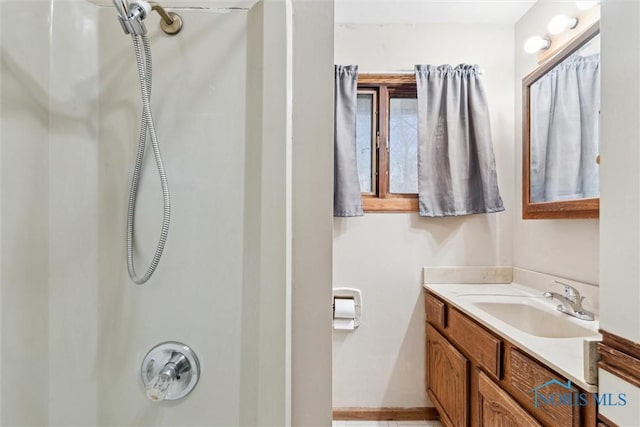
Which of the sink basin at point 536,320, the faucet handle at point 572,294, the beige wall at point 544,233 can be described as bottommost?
the sink basin at point 536,320

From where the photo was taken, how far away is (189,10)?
0.72m

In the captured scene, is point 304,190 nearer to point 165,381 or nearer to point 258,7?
point 258,7

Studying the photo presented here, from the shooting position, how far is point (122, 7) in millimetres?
604

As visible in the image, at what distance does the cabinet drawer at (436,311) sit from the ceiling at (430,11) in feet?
5.55

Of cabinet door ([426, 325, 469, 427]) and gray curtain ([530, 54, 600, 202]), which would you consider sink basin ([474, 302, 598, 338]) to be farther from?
gray curtain ([530, 54, 600, 202])

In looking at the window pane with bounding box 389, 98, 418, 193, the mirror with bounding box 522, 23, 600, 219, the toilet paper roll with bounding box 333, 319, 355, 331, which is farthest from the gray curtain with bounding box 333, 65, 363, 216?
the mirror with bounding box 522, 23, 600, 219

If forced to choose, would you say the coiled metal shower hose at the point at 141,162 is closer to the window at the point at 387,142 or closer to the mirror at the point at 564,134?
the window at the point at 387,142

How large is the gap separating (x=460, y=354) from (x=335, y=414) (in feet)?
3.07

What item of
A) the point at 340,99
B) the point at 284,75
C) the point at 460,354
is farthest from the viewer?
the point at 340,99

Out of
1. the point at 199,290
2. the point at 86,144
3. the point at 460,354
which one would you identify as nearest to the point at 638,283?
the point at 460,354

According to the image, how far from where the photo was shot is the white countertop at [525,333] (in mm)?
830

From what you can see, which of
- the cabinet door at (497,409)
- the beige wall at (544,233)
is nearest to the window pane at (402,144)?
the beige wall at (544,233)

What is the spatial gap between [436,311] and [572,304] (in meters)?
0.62

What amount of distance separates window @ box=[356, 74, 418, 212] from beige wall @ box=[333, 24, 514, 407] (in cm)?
14
